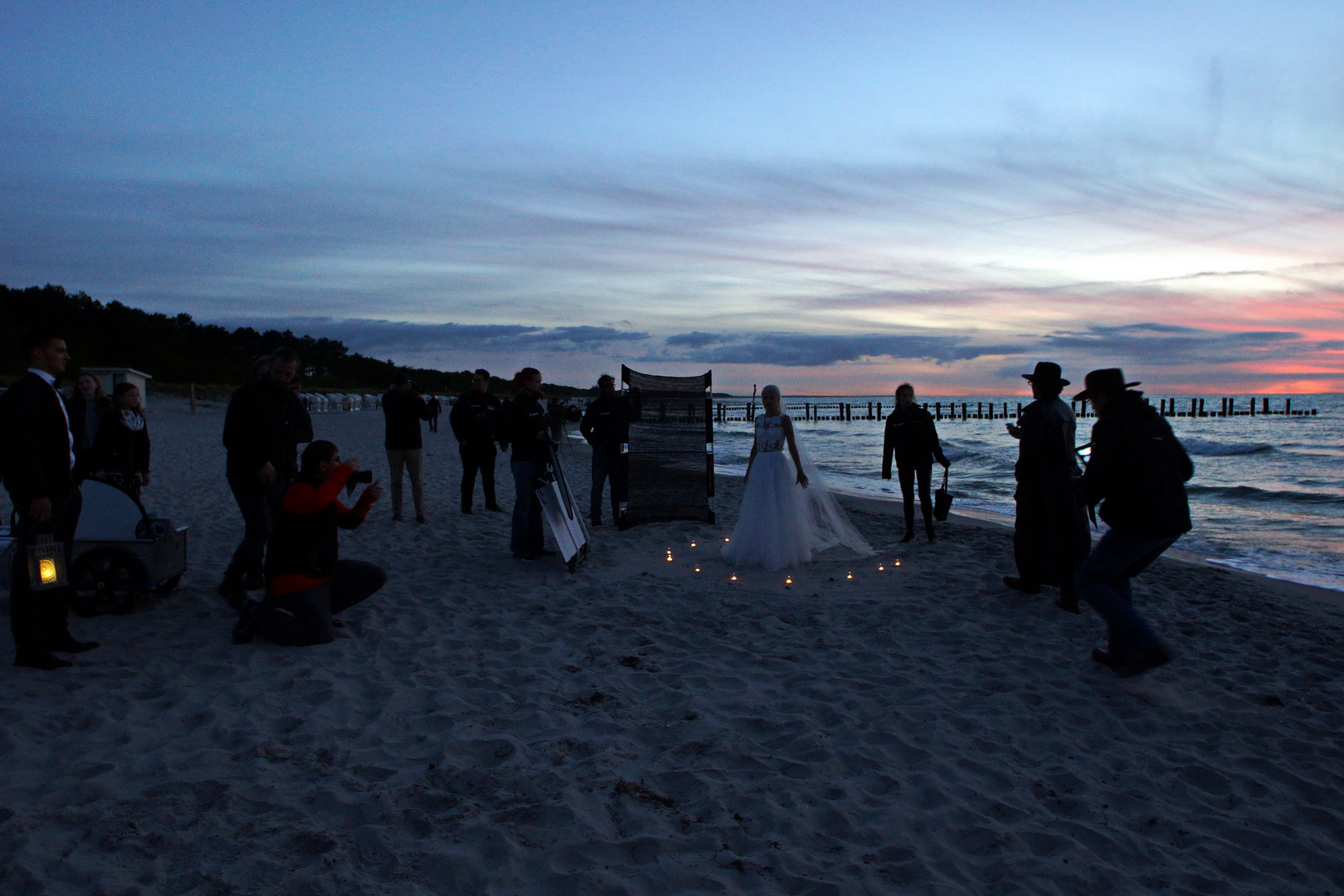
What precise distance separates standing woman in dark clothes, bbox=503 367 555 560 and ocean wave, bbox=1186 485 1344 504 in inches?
640

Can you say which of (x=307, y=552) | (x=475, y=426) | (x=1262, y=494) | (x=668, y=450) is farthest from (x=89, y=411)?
(x=1262, y=494)

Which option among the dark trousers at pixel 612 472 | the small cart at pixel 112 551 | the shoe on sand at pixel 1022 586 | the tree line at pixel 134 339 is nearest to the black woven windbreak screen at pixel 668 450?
the dark trousers at pixel 612 472

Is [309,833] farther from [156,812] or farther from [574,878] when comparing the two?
[574,878]

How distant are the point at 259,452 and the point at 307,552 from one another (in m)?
1.01

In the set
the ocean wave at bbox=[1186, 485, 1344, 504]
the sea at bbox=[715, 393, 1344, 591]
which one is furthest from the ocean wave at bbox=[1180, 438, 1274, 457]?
the ocean wave at bbox=[1186, 485, 1344, 504]

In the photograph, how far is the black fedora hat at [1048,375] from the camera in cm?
644

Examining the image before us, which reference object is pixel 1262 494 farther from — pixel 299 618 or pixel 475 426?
pixel 299 618

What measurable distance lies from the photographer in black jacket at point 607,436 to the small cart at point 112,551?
209 inches


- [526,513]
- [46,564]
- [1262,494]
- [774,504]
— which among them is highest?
[46,564]

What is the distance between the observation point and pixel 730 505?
1373 centimetres

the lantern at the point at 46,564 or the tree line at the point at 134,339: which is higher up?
the tree line at the point at 134,339

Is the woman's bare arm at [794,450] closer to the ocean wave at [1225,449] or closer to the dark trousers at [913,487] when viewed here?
the dark trousers at [913,487]

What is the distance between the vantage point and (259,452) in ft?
18.7

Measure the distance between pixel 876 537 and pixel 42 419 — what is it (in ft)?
28.8
